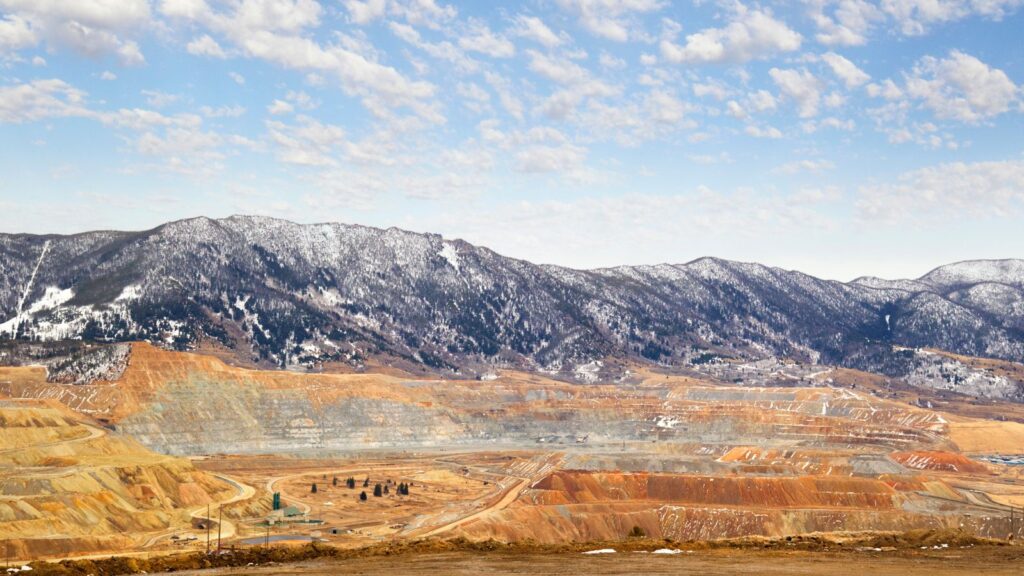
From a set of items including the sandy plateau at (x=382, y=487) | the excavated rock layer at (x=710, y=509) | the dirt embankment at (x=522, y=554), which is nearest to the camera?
the dirt embankment at (x=522, y=554)

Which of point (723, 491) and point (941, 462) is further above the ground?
point (723, 491)

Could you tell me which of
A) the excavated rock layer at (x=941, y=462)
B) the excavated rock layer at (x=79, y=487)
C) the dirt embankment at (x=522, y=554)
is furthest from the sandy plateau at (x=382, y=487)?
the dirt embankment at (x=522, y=554)

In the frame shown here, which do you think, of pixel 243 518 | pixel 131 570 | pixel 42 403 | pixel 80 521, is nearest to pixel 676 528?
pixel 243 518

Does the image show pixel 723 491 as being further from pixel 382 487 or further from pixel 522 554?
pixel 522 554

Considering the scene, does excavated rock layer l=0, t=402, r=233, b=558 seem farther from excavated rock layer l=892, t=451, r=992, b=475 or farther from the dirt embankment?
excavated rock layer l=892, t=451, r=992, b=475

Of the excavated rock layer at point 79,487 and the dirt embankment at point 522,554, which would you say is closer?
the dirt embankment at point 522,554

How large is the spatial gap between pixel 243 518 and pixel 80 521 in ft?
81.1

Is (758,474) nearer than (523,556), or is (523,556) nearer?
(523,556)

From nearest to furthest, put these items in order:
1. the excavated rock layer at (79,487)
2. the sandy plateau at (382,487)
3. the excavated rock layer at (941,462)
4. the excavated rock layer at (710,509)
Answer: the excavated rock layer at (79,487) → the sandy plateau at (382,487) → the excavated rock layer at (710,509) → the excavated rock layer at (941,462)

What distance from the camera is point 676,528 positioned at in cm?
12825

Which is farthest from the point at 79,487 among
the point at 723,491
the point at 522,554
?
the point at 723,491

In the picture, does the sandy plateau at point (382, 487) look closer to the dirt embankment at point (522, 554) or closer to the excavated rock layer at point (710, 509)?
the excavated rock layer at point (710, 509)

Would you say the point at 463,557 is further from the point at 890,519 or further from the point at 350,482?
the point at 350,482

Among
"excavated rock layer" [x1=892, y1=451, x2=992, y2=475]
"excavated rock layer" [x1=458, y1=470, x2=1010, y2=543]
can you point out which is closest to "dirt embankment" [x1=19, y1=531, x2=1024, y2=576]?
"excavated rock layer" [x1=458, y1=470, x2=1010, y2=543]
